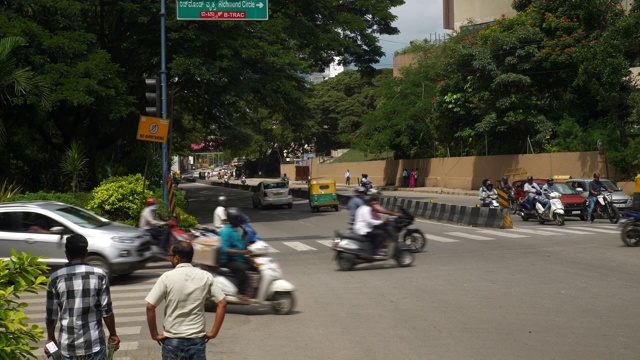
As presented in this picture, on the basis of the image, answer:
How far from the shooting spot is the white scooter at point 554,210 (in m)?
24.3

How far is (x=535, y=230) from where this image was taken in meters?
22.8

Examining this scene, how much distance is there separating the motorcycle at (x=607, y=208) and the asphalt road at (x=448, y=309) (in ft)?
21.6

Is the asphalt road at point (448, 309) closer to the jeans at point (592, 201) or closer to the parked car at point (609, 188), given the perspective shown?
the jeans at point (592, 201)

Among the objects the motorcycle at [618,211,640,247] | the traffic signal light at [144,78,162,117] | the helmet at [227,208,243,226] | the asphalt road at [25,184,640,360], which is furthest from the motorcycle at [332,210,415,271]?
the traffic signal light at [144,78,162,117]

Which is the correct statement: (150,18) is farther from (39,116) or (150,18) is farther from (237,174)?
(237,174)

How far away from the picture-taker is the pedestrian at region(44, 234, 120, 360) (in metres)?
5.61

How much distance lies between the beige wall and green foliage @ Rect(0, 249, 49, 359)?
1477 inches

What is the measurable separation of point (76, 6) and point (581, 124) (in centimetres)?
3023

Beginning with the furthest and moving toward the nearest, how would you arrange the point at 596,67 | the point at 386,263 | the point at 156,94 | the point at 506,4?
the point at 506,4 → the point at 596,67 → the point at 156,94 → the point at 386,263

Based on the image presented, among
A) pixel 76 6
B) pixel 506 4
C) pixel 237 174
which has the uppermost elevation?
pixel 506 4

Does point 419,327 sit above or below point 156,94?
below

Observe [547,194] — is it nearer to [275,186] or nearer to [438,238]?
[438,238]

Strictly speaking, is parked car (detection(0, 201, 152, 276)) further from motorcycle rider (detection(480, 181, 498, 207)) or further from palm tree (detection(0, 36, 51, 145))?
motorcycle rider (detection(480, 181, 498, 207))

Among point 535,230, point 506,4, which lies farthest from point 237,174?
point 535,230
